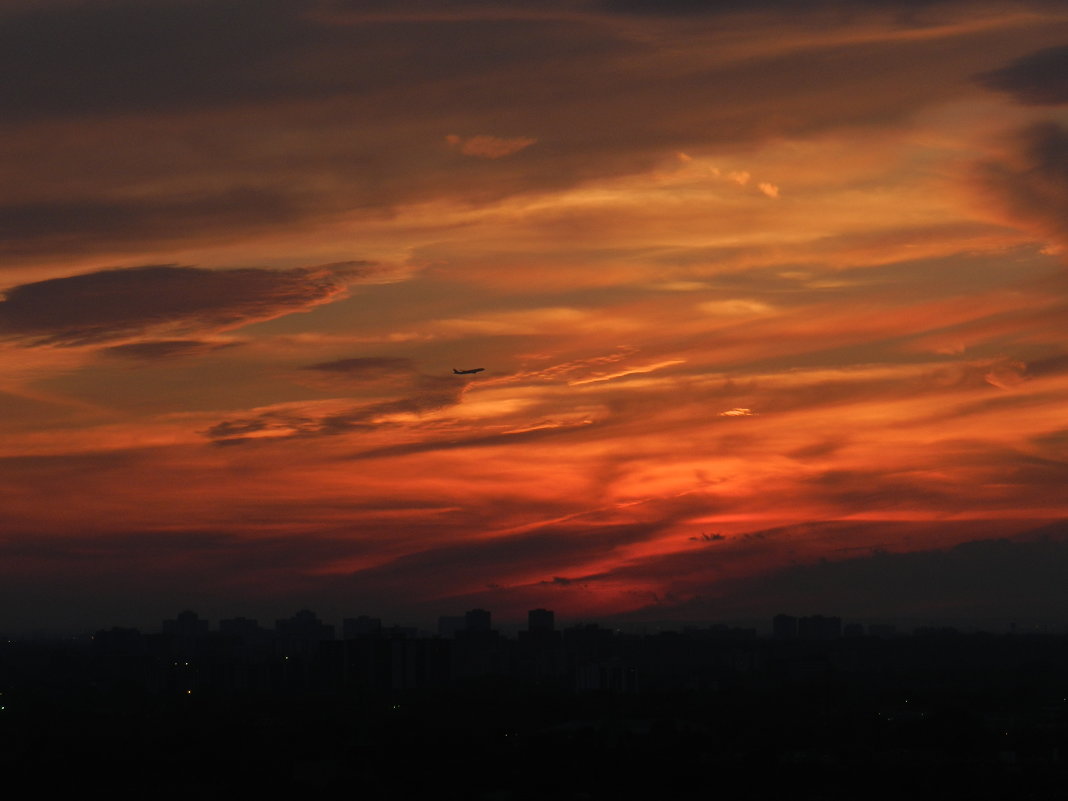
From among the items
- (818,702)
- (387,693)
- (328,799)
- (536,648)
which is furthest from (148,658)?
(328,799)

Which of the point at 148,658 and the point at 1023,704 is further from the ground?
the point at 148,658

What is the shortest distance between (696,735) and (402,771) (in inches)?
898

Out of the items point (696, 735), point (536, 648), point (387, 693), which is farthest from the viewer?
point (536, 648)

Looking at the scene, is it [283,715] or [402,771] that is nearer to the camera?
[402,771]

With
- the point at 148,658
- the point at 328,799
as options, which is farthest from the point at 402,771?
the point at 148,658

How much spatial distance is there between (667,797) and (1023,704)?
66.4m

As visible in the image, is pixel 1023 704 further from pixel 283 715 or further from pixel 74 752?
pixel 74 752

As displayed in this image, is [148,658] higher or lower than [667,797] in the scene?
higher

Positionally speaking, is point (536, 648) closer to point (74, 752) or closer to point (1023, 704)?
point (1023, 704)

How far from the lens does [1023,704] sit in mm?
123250

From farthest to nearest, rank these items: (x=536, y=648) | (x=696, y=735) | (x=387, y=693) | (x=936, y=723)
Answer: (x=536, y=648) → (x=387, y=693) → (x=936, y=723) → (x=696, y=735)

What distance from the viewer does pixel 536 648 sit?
184 metres

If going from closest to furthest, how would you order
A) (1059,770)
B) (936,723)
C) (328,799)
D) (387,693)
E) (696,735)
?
(328,799) < (1059,770) < (696,735) < (936,723) < (387,693)

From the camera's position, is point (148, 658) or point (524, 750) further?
point (148, 658)
